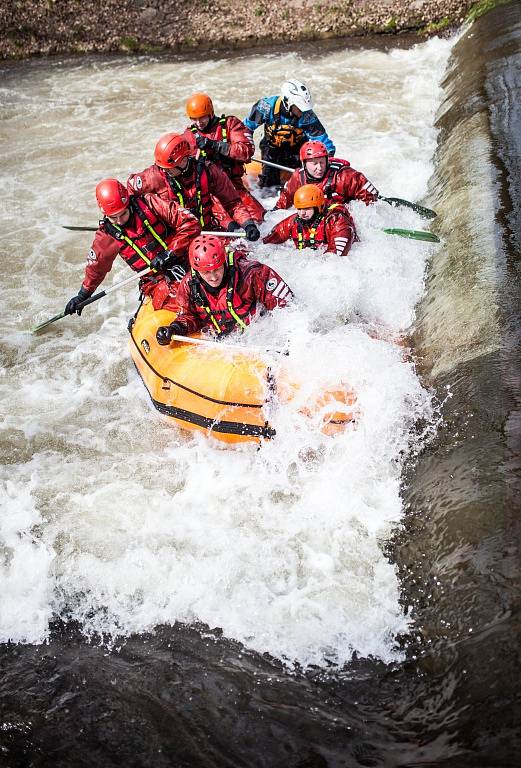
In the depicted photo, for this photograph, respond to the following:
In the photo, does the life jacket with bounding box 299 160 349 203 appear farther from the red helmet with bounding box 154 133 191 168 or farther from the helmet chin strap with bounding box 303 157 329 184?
the red helmet with bounding box 154 133 191 168

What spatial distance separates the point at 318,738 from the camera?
300 cm

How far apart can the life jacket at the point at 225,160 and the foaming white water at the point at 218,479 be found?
656mm

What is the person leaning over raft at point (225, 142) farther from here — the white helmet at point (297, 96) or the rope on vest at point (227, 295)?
the rope on vest at point (227, 295)

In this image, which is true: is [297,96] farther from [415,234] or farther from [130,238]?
[130,238]

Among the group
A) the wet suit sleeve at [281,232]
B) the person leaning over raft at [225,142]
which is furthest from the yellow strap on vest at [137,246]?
the person leaning over raft at [225,142]

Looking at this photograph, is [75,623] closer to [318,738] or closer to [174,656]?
[174,656]

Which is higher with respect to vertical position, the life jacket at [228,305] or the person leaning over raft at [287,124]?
the person leaning over raft at [287,124]

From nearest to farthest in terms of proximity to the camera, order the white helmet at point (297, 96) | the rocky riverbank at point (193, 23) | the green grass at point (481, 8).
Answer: the white helmet at point (297, 96)
the green grass at point (481, 8)
the rocky riverbank at point (193, 23)

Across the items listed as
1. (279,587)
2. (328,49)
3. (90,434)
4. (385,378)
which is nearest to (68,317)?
(90,434)

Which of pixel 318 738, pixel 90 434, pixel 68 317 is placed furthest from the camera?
pixel 68 317

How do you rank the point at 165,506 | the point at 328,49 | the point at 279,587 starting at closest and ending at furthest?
the point at 279,587 → the point at 165,506 → the point at 328,49

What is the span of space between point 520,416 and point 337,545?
131 centimetres

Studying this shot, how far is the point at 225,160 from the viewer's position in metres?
6.77

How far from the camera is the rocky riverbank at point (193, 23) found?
41.3 feet
